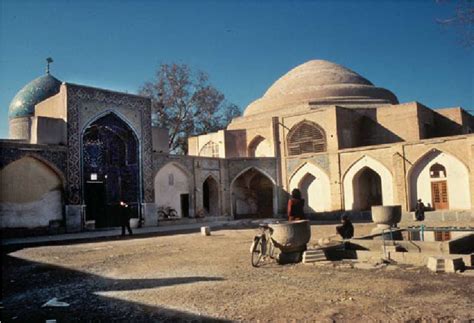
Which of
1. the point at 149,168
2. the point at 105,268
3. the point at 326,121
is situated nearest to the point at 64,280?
the point at 105,268

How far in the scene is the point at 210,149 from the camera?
30.3 meters

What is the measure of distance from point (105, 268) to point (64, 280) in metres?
1.25

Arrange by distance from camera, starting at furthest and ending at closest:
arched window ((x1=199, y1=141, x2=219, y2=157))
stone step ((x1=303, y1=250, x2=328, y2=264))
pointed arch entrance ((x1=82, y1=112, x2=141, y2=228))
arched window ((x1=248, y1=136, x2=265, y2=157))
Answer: arched window ((x1=199, y1=141, x2=219, y2=157)) → arched window ((x1=248, y1=136, x2=265, y2=157)) → pointed arch entrance ((x1=82, y1=112, x2=141, y2=228)) → stone step ((x1=303, y1=250, x2=328, y2=264))

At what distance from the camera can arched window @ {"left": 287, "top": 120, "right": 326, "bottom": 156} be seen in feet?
83.0

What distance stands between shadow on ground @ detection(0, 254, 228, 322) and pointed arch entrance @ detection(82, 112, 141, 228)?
1190 cm

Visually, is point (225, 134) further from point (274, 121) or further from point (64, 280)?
point (64, 280)

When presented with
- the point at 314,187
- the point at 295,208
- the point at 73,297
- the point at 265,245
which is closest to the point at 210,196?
the point at 314,187

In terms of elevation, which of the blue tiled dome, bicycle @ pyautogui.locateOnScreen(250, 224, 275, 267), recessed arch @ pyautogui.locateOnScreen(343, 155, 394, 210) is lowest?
bicycle @ pyautogui.locateOnScreen(250, 224, 275, 267)

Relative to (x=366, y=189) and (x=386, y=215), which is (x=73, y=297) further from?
(x=366, y=189)

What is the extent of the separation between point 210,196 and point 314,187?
667cm

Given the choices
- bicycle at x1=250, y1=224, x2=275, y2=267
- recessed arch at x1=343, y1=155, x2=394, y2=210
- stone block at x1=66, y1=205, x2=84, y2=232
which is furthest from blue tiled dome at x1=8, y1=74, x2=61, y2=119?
bicycle at x1=250, y1=224, x2=275, y2=267

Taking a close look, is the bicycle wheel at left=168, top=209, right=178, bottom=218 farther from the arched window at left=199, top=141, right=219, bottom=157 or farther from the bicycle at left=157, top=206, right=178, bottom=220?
the arched window at left=199, top=141, right=219, bottom=157

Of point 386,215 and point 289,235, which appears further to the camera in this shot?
point 386,215

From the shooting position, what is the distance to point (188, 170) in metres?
24.5
